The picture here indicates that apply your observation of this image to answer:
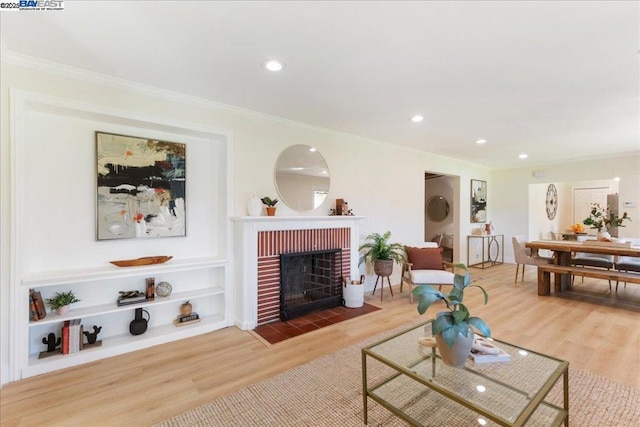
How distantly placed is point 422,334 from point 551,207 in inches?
319

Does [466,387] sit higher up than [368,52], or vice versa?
[368,52]

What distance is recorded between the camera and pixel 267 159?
349 cm

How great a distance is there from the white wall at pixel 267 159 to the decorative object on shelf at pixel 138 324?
2.71ft

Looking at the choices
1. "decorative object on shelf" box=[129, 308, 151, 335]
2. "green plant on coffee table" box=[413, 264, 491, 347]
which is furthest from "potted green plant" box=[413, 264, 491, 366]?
"decorative object on shelf" box=[129, 308, 151, 335]

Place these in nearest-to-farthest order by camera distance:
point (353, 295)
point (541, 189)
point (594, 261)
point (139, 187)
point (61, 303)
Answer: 1. point (61, 303)
2. point (139, 187)
3. point (353, 295)
4. point (594, 261)
5. point (541, 189)

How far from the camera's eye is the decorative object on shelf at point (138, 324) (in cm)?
277

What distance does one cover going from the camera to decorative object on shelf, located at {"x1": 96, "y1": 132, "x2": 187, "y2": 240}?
2.69 metres

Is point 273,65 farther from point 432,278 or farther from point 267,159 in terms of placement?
point 432,278

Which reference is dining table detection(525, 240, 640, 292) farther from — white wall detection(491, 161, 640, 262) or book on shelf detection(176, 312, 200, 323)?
book on shelf detection(176, 312, 200, 323)

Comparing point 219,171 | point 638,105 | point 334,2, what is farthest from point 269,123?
point 638,105

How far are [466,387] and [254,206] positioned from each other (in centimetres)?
250

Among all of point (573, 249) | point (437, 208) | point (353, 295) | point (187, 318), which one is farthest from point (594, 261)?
point (187, 318)

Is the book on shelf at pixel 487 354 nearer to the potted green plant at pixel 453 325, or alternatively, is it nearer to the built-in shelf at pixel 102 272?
the potted green plant at pixel 453 325

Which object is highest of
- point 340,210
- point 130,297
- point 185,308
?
point 340,210
